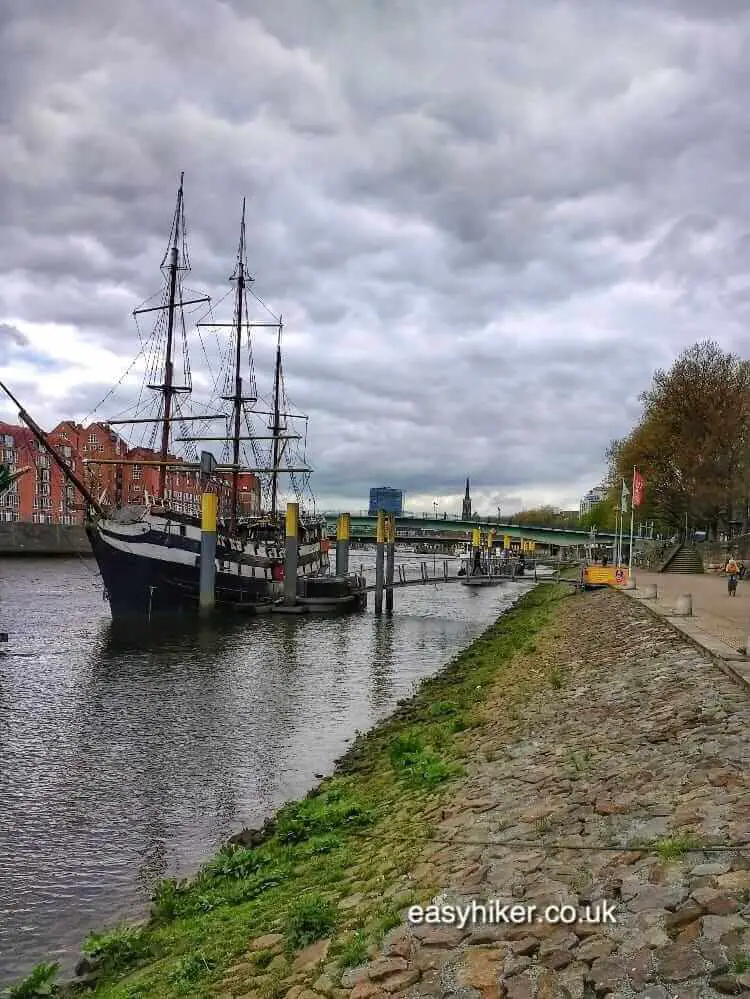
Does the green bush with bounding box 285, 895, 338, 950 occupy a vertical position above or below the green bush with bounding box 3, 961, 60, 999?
above

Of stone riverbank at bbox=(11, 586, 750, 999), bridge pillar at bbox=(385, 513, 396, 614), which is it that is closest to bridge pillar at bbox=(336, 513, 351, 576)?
bridge pillar at bbox=(385, 513, 396, 614)

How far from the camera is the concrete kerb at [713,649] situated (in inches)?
560

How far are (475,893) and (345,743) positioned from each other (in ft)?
38.2

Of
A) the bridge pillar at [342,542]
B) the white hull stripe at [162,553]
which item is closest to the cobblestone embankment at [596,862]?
the white hull stripe at [162,553]

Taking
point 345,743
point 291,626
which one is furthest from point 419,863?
point 291,626

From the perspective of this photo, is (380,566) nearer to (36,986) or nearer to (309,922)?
(36,986)

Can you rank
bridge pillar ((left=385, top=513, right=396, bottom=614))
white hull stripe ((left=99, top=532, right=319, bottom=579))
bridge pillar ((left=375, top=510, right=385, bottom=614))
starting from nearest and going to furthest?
white hull stripe ((left=99, top=532, right=319, bottom=579)) < bridge pillar ((left=375, top=510, right=385, bottom=614)) < bridge pillar ((left=385, top=513, right=396, bottom=614))

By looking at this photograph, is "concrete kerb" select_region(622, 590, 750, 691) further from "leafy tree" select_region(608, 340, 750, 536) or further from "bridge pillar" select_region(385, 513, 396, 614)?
"leafy tree" select_region(608, 340, 750, 536)

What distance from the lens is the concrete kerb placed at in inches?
560

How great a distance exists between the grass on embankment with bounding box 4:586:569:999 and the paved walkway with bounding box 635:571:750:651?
9.36 metres

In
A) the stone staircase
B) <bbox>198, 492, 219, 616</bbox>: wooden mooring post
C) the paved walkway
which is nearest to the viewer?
the paved walkway

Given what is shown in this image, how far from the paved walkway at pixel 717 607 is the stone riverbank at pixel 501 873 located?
6.03 metres

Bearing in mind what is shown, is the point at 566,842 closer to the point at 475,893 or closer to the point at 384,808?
the point at 475,893

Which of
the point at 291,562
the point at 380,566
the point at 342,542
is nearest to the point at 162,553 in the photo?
the point at 291,562
